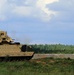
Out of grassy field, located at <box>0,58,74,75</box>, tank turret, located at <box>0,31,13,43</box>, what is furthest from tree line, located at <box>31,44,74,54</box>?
grassy field, located at <box>0,58,74,75</box>

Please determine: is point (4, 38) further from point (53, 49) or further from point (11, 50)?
point (53, 49)

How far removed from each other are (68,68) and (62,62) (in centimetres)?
408

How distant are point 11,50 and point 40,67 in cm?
556

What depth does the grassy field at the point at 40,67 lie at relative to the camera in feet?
84.3

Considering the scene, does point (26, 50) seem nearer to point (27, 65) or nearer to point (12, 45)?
point (12, 45)

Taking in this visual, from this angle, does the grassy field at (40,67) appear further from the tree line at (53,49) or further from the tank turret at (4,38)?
the tree line at (53,49)

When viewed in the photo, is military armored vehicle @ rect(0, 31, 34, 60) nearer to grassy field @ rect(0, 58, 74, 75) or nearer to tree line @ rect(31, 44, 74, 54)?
grassy field @ rect(0, 58, 74, 75)

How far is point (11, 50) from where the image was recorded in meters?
34.1

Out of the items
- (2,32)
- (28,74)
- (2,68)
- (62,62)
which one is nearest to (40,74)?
(28,74)

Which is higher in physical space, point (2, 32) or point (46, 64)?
point (2, 32)

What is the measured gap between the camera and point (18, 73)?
24.6 m

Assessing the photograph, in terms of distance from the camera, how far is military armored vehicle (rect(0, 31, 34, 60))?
3331cm

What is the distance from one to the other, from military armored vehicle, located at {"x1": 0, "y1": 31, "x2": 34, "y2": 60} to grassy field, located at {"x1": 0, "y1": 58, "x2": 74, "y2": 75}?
1324 millimetres

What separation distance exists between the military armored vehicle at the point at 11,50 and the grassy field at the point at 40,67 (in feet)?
4.34
